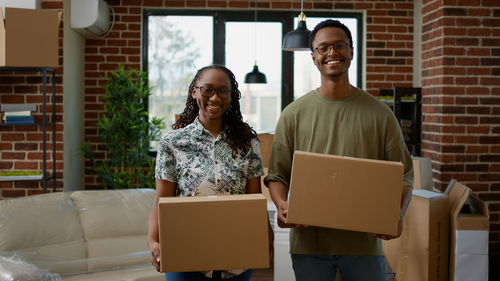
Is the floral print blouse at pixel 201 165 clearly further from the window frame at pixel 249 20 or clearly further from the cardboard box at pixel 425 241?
the window frame at pixel 249 20

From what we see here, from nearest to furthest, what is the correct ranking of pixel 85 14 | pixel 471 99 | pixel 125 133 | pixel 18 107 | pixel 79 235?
pixel 79 235, pixel 18 107, pixel 471 99, pixel 85 14, pixel 125 133

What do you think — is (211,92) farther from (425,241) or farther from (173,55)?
(173,55)

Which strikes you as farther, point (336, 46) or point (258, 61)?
point (258, 61)

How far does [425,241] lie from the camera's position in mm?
3096

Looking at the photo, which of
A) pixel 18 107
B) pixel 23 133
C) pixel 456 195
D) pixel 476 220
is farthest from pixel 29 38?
pixel 476 220

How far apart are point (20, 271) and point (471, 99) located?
299cm

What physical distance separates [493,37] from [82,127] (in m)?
3.35

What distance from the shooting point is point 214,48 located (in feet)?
15.5

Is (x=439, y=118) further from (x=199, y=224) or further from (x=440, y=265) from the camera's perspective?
(x=199, y=224)

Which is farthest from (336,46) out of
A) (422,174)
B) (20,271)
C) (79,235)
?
(422,174)

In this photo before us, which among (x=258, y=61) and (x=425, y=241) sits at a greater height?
(x=258, y=61)

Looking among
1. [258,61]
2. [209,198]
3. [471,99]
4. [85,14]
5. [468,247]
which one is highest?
[85,14]

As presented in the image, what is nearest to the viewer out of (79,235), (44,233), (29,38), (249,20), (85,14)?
(44,233)

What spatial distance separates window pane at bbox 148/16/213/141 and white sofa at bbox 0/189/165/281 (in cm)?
190
